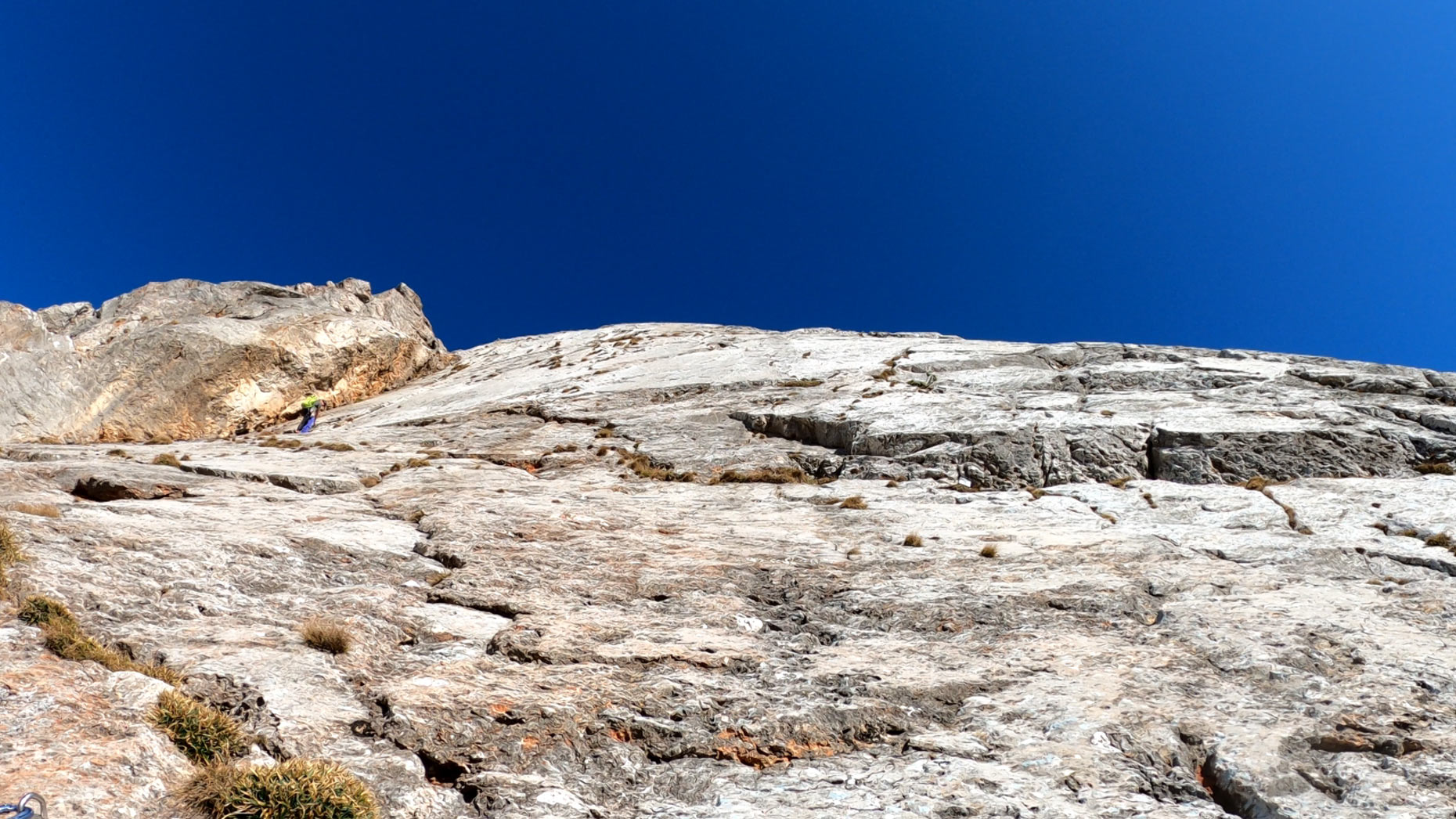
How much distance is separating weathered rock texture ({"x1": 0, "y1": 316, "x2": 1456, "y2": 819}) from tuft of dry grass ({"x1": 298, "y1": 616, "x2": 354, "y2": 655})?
162 mm

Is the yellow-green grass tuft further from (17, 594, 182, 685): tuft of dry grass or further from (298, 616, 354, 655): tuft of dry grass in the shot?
(298, 616, 354, 655): tuft of dry grass

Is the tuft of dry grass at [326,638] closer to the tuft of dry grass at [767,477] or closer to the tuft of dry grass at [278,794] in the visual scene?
the tuft of dry grass at [278,794]

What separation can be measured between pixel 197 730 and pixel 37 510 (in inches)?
282

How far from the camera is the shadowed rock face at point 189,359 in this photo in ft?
92.4

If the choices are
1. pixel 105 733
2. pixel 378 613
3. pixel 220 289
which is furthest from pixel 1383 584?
pixel 220 289

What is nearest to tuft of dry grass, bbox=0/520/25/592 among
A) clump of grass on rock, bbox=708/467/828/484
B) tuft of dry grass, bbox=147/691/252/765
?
tuft of dry grass, bbox=147/691/252/765

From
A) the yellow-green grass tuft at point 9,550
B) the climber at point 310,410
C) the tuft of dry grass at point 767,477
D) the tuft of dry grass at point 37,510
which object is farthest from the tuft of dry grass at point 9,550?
the climber at point 310,410

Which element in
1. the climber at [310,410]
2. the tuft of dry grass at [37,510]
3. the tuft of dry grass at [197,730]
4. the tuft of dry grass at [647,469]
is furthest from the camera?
the climber at [310,410]

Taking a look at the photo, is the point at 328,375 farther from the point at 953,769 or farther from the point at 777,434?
the point at 953,769

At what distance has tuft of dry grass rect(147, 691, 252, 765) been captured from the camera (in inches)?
263

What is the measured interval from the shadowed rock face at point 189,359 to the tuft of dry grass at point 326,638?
25535 millimetres

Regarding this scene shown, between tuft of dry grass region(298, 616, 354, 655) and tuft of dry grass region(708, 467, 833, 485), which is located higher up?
tuft of dry grass region(708, 467, 833, 485)

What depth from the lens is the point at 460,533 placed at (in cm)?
1355

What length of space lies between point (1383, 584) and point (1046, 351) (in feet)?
59.5
